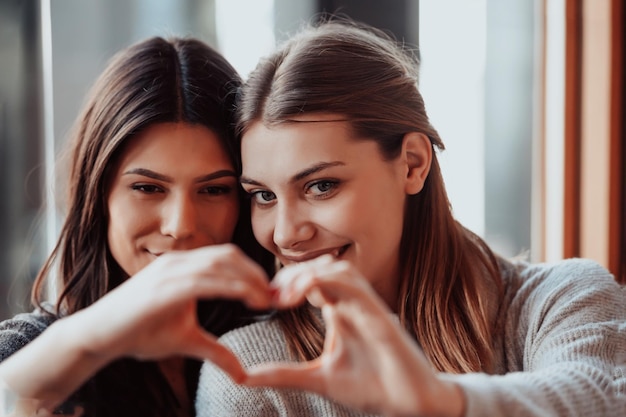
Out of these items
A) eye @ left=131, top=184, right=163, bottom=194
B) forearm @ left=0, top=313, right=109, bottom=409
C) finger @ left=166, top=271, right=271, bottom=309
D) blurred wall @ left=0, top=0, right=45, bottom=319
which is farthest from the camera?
blurred wall @ left=0, top=0, right=45, bottom=319

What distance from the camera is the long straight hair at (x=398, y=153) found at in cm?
127

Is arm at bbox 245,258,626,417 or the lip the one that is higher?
the lip

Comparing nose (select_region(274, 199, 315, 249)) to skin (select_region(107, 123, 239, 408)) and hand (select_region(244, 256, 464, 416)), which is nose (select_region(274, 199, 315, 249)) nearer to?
skin (select_region(107, 123, 239, 408))

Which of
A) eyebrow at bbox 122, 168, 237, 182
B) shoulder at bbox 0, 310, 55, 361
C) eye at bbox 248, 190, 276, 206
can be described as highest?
eyebrow at bbox 122, 168, 237, 182

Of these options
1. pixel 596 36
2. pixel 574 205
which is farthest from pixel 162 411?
pixel 596 36

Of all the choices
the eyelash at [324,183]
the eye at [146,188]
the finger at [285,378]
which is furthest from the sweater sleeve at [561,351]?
the eye at [146,188]

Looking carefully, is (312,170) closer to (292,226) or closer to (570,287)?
(292,226)

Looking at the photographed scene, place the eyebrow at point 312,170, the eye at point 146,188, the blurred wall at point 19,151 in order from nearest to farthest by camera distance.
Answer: the eyebrow at point 312,170, the eye at point 146,188, the blurred wall at point 19,151

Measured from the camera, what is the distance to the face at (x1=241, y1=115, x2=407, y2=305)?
4.02 ft

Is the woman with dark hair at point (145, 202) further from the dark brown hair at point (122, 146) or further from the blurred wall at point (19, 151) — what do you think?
the blurred wall at point (19, 151)

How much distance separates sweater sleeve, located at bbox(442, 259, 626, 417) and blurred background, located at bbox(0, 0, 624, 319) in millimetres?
570

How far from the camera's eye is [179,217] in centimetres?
128

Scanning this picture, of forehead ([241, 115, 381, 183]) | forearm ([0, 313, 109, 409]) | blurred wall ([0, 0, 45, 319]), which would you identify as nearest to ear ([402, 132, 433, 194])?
forehead ([241, 115, 381, 183])

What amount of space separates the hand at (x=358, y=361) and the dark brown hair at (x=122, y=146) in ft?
1.48
